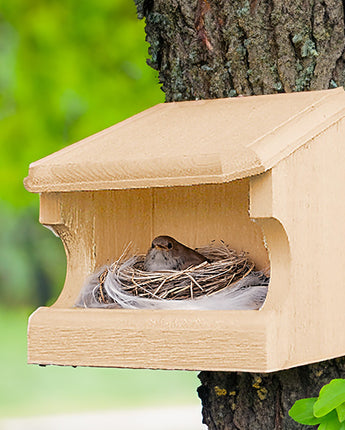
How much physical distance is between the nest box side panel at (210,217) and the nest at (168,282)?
9 cm

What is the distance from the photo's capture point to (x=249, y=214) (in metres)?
2.39

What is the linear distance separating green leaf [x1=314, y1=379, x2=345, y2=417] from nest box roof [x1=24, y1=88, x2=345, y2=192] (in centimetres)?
50

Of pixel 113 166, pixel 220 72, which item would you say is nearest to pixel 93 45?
pixel 220 72

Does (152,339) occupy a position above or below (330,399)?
above

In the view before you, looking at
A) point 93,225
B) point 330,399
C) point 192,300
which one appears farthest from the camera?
point 93,225

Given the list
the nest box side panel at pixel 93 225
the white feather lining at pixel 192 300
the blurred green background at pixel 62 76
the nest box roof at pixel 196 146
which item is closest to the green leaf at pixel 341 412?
the white feather lining at pixel 192 300

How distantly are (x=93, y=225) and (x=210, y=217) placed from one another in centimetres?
35

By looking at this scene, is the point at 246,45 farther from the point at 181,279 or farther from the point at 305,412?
the point at 305,412

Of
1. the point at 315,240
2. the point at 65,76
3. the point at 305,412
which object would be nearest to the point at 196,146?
the point at 315,240

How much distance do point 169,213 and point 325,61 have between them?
632 mm

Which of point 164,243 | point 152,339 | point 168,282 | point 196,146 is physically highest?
point 196,146

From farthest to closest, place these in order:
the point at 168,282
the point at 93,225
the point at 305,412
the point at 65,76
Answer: the point at 65,76 < the point at 93,225 < the point at 168,282 < the point at 305,412

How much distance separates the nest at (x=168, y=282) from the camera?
2525 mm

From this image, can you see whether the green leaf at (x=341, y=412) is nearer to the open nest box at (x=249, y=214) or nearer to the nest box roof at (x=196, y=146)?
the open nest box at (x=249, y=214)
